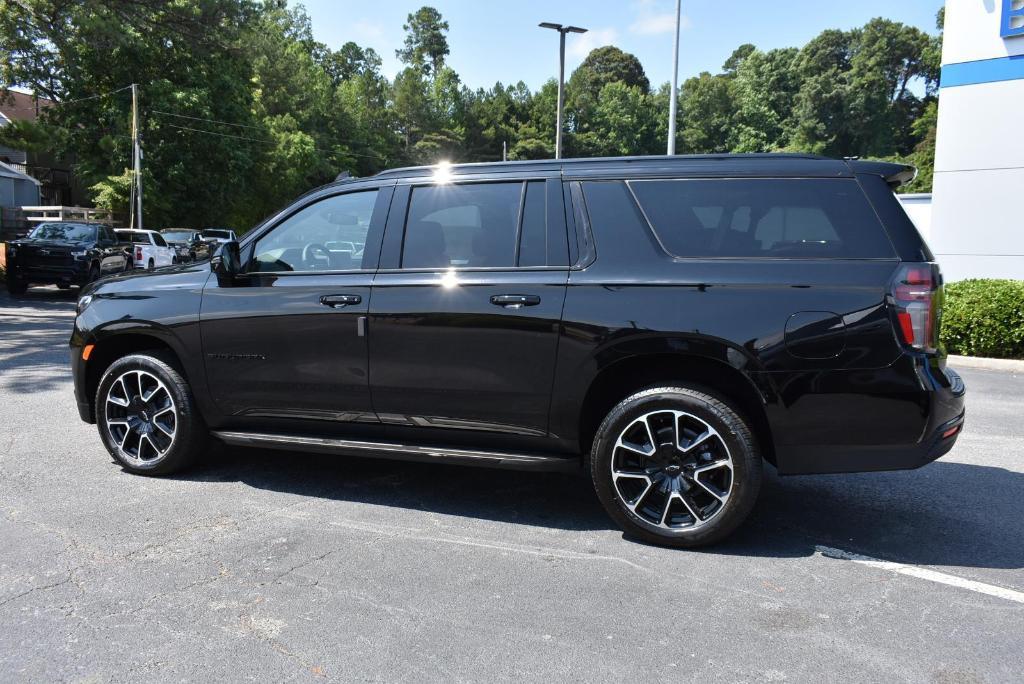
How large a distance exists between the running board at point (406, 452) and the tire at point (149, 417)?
0.92 feet

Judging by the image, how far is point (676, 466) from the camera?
13.4ft

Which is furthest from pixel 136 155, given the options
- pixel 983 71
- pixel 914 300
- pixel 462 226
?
pixel 914 300

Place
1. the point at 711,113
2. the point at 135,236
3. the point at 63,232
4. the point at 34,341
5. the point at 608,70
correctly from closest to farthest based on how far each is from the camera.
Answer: the point at 34,341
the point at 63,232
the point at 135,236
the point at 711,113
the point at 608,70

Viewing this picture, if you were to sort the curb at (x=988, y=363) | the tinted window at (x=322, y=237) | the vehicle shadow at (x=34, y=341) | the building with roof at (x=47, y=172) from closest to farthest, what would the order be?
the tinted window at (x=322, y=237)
the vehicle shadow at (x=34, y=341)
the curb at (x=988, y=363)
the building with roof at (x=47, y=172)

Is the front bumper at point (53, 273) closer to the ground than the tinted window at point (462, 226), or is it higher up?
closer to the ground

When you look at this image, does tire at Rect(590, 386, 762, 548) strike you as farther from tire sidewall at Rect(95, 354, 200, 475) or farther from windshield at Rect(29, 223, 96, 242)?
windshield at Rect(29, 223, 96, 242)

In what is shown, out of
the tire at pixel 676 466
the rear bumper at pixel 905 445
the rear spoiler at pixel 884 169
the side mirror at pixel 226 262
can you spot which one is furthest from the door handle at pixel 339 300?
the rear spoiler at pixel 884 169

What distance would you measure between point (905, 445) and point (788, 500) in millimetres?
1200

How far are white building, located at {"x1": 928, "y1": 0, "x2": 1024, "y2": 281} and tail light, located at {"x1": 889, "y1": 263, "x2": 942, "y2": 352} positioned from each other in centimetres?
1270

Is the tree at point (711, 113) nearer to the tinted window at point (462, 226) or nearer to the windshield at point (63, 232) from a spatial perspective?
the windshield at point (63, 232)

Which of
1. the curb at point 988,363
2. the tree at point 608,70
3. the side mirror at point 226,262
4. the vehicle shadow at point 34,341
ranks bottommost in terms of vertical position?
the vehicle shadow at point 34,341

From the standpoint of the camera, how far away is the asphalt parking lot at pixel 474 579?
3.02 meters

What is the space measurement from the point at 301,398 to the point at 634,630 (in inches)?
95.3

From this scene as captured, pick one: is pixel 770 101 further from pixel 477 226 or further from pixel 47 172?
pixel 477 226
